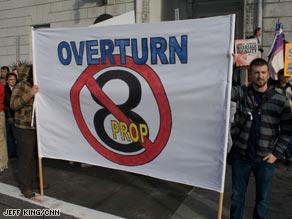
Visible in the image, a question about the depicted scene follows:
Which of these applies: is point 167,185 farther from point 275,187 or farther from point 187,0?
point 187,0

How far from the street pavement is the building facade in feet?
13.8

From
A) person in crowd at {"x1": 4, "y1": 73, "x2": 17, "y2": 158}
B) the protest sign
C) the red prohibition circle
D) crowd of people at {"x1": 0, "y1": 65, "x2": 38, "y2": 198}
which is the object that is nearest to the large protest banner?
the red prohibition circle

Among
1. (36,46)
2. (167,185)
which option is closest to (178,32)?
(36,46)

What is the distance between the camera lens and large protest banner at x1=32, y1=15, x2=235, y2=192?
346cm

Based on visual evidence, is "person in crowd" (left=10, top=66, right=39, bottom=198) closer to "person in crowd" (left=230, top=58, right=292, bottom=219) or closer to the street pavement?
the street pavement

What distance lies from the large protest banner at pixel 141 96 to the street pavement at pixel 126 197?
0.61 m

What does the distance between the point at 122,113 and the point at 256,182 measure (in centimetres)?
163

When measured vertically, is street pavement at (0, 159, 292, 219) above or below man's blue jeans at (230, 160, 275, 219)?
below

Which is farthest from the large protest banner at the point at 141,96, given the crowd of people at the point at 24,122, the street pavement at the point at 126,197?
the street pavement at the point at 126,197

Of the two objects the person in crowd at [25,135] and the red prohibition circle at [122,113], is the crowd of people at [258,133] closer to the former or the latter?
the red prohibition circle at [122,113]

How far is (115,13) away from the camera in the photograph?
36.4ft

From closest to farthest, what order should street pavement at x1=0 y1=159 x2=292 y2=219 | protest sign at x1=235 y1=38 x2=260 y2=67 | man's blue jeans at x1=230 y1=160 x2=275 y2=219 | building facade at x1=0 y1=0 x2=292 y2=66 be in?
man's blue jeans at x1=230 y1=160 x2=275 y2=219 < street pavement at x1=0 y1=159 x2=292 y2=219 < protest sign at x1=235 y1=38 x2=260 y2=67 < building facade at x1=0 y1=0 x2=292 y2=66

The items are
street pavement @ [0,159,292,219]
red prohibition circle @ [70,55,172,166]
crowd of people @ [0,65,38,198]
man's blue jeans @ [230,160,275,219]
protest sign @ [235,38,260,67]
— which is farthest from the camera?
protest sign @ [235,38,260,67]

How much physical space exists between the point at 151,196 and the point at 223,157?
5.68 feet
